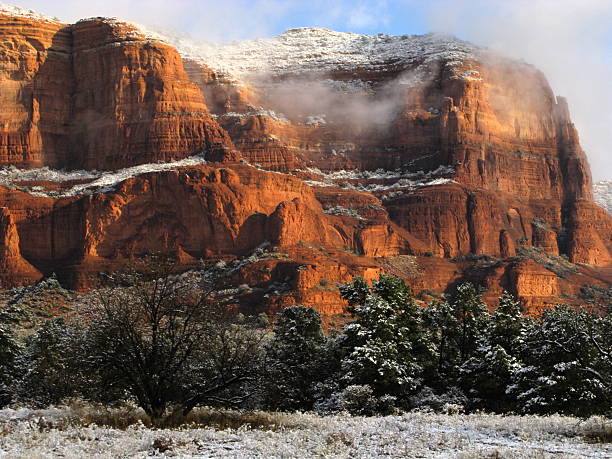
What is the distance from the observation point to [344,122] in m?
199

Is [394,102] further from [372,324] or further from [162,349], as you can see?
[162,349]

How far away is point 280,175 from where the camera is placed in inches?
5950

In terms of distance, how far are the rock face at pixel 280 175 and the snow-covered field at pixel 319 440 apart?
80811 millimetres

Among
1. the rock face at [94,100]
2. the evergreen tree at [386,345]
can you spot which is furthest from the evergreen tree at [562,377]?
the rock face at [94,100]

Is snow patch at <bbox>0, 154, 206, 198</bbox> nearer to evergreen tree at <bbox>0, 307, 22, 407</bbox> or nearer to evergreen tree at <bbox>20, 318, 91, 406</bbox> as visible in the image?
evergreen tree at <bbox>20, 318, 91, 406</bbox>


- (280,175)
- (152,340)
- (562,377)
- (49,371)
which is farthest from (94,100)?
(152,340)

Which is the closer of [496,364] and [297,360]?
[496,364]

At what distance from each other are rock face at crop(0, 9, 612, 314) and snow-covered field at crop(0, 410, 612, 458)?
8081cm

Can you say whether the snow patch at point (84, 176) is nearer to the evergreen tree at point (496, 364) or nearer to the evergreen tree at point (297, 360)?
the evergreen tree at point (297, 360)

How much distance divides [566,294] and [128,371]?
126 m

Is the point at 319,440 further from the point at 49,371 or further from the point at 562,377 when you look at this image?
the point at 49,371

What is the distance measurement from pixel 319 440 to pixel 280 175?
123520 millimetres

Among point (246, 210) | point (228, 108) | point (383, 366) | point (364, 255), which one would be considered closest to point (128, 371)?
point (383, 366)

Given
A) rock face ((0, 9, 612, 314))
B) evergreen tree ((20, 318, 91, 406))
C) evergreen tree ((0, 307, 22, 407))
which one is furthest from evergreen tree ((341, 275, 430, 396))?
rock face ((0, 9, 612, 314))
